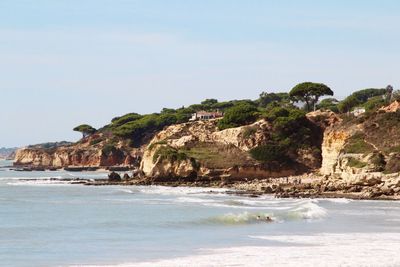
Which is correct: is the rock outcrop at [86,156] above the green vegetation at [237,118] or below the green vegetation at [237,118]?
below

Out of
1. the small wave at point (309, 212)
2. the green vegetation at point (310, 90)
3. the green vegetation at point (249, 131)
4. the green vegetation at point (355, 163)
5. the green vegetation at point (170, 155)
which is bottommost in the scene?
the small wave at point (309, 212)

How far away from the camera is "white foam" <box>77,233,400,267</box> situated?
75.1 feet

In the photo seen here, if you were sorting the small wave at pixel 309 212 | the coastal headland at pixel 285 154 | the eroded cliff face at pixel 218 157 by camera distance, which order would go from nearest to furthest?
the small wave at pixel 309 212, the coastal headland at pixel 285 154, the eroded cliff face at pixel 218 157

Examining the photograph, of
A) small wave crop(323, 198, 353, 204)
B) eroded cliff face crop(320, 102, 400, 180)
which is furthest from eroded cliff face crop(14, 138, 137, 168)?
small wave crop(323, 198, 353, 204)

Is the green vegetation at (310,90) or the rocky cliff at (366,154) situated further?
the green vegetation at (310,90)

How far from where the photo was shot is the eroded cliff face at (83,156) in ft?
404

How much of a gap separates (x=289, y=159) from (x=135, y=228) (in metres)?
44.6

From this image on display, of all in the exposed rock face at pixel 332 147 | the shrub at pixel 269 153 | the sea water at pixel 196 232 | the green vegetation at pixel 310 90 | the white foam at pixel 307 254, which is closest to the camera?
the white foam at pixel 307 254

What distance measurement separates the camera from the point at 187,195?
191 ft

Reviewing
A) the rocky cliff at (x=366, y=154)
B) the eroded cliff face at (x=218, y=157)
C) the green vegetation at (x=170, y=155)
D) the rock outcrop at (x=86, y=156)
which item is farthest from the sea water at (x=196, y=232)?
the rock outcrop at (x=86, y=156)

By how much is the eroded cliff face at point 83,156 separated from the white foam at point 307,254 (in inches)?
3729

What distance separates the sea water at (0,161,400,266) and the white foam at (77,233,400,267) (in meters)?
0.03

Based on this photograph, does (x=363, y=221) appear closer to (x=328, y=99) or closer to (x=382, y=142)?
(x=382, y=142)

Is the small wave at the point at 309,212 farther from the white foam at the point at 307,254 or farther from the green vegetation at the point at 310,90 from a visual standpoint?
the green vegetation at the point at 310,90
